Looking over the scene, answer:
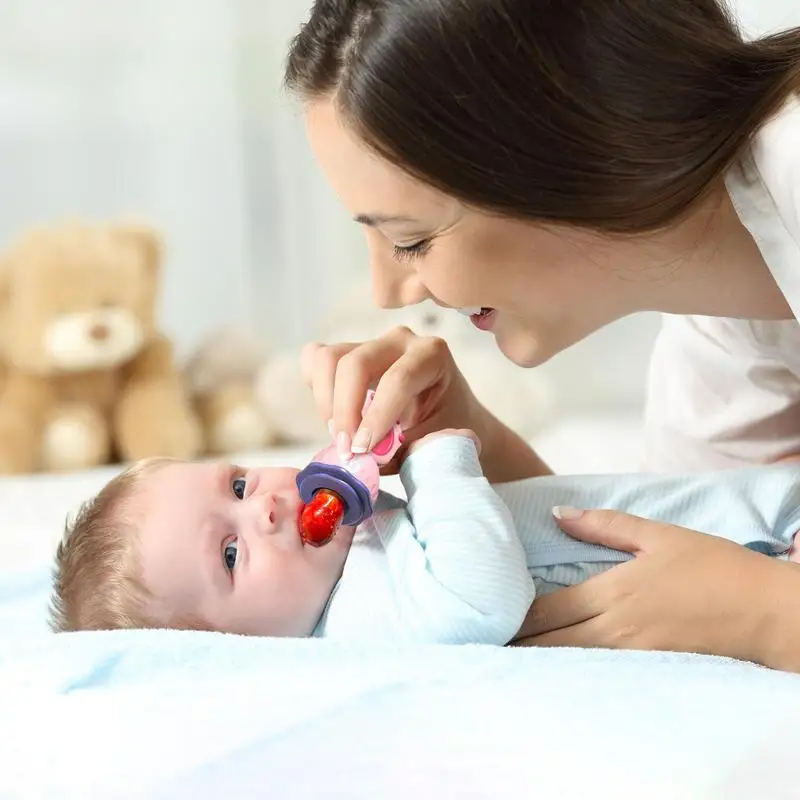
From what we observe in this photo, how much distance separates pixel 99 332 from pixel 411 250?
117 centimetres

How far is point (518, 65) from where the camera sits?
939mm

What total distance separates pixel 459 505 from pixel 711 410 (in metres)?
0.57

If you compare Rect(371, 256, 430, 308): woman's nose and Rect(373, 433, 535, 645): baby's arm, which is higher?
Rect(371, 256, 430, 308): woman's nose

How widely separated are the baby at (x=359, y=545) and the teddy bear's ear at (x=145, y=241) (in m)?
1.06

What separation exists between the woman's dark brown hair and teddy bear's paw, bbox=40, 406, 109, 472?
127 centimetres

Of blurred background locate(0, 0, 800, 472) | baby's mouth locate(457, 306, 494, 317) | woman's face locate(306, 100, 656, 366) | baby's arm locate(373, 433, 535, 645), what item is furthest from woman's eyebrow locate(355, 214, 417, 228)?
blurred background locate(0, 0, 800, 472)

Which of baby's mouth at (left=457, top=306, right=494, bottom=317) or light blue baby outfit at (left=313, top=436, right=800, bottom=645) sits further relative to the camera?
baby's mouth at (left=457, top=306, right=494, bottom=317)

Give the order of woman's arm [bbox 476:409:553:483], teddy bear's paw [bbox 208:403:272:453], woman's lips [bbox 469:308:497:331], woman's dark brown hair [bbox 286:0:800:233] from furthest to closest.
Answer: teddy bear's paw [bbox 208:403:272:453], woman's arm [bbox 476:409:553:483], woman's lips [bbox 469:308:497:331], woman's dark brown hair [bbox 286:0:800:233]

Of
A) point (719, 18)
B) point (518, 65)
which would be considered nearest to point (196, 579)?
point (518, 65)

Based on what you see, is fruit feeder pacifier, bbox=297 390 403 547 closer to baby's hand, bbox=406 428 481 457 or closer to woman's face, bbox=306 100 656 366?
baby's hand, bbox=406 428 481 457

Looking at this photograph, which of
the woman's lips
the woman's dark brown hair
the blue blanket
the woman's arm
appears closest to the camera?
the blue blanket

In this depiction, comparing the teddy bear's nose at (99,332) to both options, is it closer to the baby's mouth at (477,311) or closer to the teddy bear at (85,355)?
the teddy bear at (85,355)

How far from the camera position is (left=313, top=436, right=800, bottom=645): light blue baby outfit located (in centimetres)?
98

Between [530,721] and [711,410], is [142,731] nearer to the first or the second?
[530,721]
